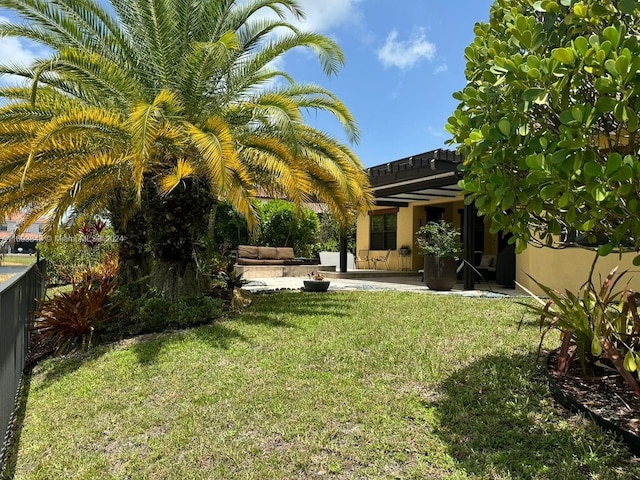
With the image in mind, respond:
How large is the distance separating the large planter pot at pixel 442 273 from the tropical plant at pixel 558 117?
7.83m

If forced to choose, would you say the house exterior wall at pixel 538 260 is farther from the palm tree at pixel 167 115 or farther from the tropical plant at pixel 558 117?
the palm tree at pixel 167 115

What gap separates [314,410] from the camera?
396 cm

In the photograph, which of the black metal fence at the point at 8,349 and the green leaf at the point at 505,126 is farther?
the black metal fence at the point at 8,349

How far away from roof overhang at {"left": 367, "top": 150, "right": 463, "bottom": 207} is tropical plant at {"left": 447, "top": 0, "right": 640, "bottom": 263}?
7.40 metres

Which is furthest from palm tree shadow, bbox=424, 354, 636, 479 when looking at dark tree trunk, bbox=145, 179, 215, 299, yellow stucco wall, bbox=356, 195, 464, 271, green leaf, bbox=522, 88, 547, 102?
yellow stucco wall, bbox=356, 195, 464, 271

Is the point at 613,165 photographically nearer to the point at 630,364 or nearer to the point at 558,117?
the point at 558,117

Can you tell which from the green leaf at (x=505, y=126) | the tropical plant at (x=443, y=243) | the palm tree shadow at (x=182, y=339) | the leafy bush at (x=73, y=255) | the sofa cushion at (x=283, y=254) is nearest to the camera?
the green leaf at (x=505, y=126)

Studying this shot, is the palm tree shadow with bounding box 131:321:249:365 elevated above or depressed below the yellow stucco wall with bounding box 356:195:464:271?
below

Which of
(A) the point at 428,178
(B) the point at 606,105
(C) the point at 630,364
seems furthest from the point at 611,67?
(A) the point at 428,178

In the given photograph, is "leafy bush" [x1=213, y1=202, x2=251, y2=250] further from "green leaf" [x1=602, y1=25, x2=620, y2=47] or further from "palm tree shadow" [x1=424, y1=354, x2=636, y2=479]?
"green leaf" [x1=602, y1=25, x2=620, y2=47]

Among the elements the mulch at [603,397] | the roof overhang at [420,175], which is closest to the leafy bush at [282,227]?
the roof overhang at [420,175]

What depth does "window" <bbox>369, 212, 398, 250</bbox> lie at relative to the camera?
19.8 meters

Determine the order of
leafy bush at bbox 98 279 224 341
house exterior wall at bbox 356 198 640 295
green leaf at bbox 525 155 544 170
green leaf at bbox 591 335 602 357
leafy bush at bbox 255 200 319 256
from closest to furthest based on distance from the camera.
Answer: green leaf at bbox 525 155 544 170
green leaf at bbox 591 335 602 357
leafy bush at bbox 98 279 224 341
house exterior wall at bbox 356 198 640 295
leafy bush at bbox 255 200 319 256

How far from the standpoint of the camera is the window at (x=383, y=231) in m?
19.8
